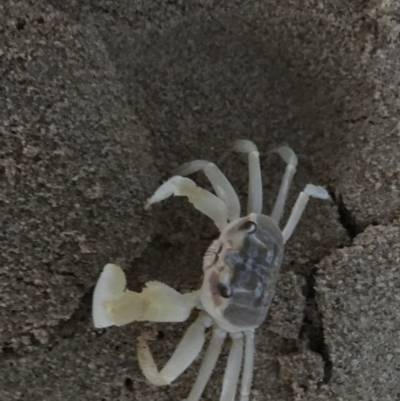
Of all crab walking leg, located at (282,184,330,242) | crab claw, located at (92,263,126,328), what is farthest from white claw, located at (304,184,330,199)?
crab claw, located at (92,263,126,328)

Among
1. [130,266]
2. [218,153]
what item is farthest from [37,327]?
[218,153]

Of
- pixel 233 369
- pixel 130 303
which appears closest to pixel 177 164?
pixel 130 303

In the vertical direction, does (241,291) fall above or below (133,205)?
below

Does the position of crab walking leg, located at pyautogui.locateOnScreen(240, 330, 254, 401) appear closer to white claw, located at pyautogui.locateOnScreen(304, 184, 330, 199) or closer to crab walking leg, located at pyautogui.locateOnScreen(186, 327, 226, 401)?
crab walking leg, located at pyautogui.locateOnScreen(186, 327, 226, 401)

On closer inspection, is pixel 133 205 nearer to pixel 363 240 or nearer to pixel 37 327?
pixel 37 327

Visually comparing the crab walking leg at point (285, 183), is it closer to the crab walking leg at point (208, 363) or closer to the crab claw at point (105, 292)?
the crab walking leg at point (208, 363)

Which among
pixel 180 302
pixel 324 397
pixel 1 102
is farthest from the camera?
pixel 324 397

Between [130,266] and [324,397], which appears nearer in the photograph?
[130,266]

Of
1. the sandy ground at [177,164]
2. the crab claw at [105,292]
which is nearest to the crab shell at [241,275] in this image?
the sandy ground at [177,164]
